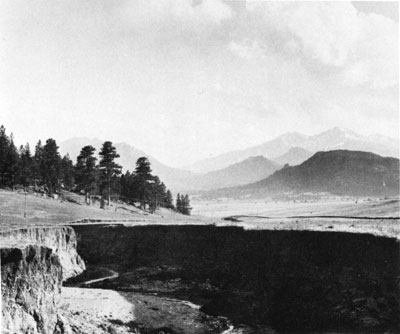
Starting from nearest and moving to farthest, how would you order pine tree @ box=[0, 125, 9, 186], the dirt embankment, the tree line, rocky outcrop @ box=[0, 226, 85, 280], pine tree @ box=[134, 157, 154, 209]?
the dirt embankment < rocky outcrop @ box=[0, 226, 85, 280] < pine tree @ box=[0, 125, 9, 186] < the tree line < pine tree @ box=[134, 157, 154, 209]

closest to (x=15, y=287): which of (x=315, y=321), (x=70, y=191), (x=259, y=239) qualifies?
(x=315, y=321)

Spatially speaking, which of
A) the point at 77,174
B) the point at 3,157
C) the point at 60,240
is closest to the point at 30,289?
the point at 60,240

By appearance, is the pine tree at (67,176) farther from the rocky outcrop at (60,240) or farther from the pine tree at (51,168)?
the rocky outcrop at (60,240)

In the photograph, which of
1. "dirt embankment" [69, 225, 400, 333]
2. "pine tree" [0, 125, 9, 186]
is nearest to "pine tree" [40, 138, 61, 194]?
"pine tree" [0, 125, 9, 186]

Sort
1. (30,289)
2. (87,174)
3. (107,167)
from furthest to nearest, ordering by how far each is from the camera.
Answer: (87,174) → (107,167) → (30,289)

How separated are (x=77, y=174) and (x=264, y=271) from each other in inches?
2684

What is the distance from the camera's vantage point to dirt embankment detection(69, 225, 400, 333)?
2995 centimetres

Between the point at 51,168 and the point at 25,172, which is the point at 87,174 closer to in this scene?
the point at 51,168

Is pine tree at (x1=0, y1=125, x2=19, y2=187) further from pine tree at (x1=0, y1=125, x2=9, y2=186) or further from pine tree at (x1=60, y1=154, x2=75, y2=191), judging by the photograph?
pine tree at (x1=60, y1=154, x2=75, y2=191)

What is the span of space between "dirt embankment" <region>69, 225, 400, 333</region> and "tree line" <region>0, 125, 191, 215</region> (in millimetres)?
37136

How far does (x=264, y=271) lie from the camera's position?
3906cm

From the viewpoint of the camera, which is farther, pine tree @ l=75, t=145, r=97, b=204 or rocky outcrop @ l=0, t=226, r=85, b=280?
pine tree @ l=75, t=145, r=97, b=204

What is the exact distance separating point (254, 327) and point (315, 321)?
14.9 feet

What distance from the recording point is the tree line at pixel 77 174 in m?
83.7
